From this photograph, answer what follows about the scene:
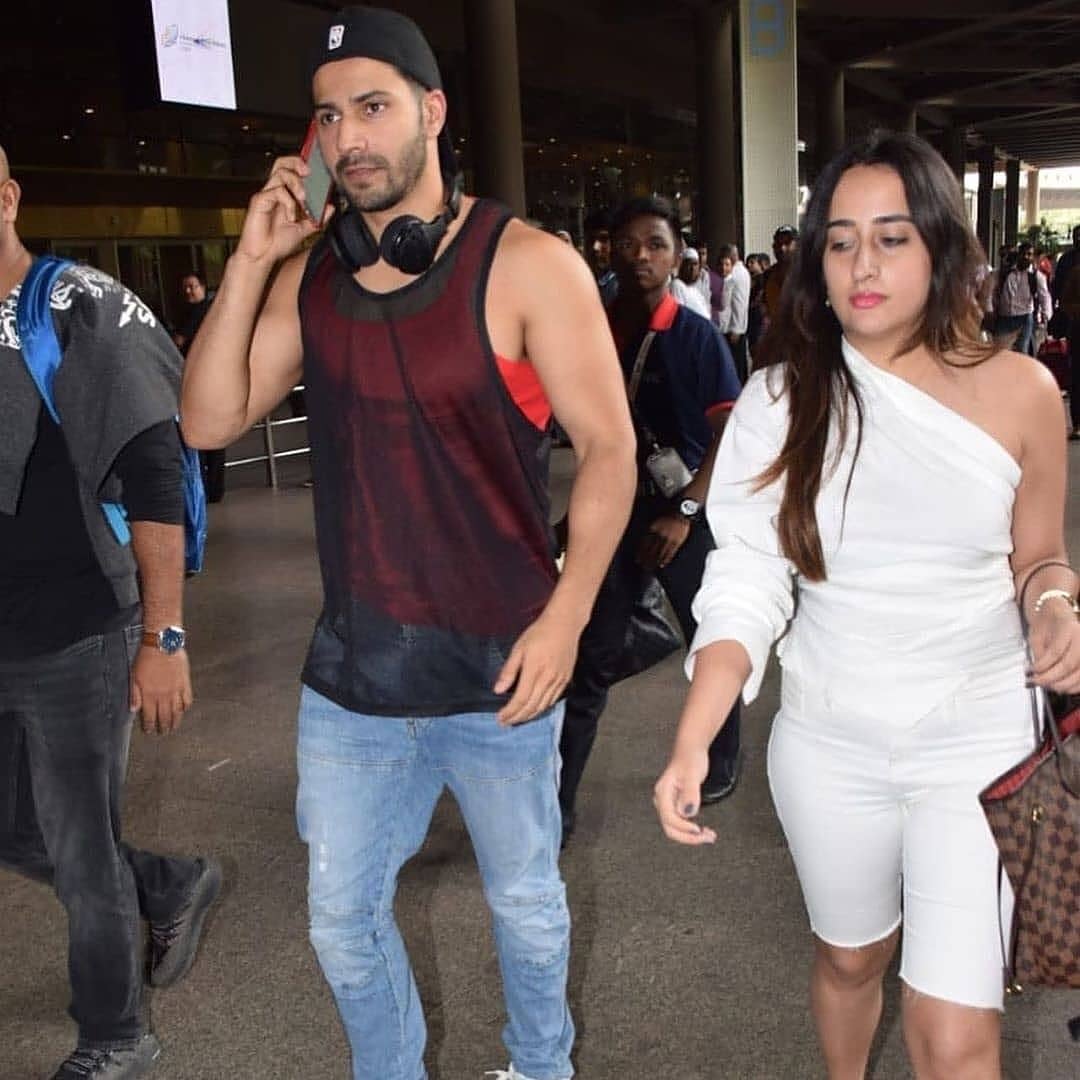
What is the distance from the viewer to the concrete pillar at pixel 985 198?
56.3 metres

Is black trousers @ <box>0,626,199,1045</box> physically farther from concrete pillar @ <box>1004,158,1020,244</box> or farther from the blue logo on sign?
concrete pillar @ <box>1004,158,1020,244</box>

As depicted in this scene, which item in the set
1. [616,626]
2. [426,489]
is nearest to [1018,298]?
[616,626]

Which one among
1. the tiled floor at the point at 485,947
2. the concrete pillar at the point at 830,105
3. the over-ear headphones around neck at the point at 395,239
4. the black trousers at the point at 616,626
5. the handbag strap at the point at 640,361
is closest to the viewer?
the over-ear headphones around neck at the point at 395,239

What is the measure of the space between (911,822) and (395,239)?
135 centimetres

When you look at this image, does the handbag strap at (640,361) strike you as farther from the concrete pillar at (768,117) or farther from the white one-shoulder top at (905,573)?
the concrete pillar at (768,117)

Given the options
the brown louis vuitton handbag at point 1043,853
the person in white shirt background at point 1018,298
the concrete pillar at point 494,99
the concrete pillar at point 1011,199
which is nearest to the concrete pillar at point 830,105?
the concrete pillar at point 494,99

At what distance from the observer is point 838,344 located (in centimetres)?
231

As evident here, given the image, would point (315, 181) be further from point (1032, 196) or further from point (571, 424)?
point (1032, 196)

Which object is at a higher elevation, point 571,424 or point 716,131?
point 716,131

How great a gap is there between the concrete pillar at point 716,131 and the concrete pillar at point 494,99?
8603 millimetres

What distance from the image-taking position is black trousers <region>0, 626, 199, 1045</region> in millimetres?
2865

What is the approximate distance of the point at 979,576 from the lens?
7.18ft

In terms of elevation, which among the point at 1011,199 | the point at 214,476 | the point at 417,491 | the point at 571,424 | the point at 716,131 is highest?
the point at 1011,199

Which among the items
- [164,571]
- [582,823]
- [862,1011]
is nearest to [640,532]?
[582,823]
